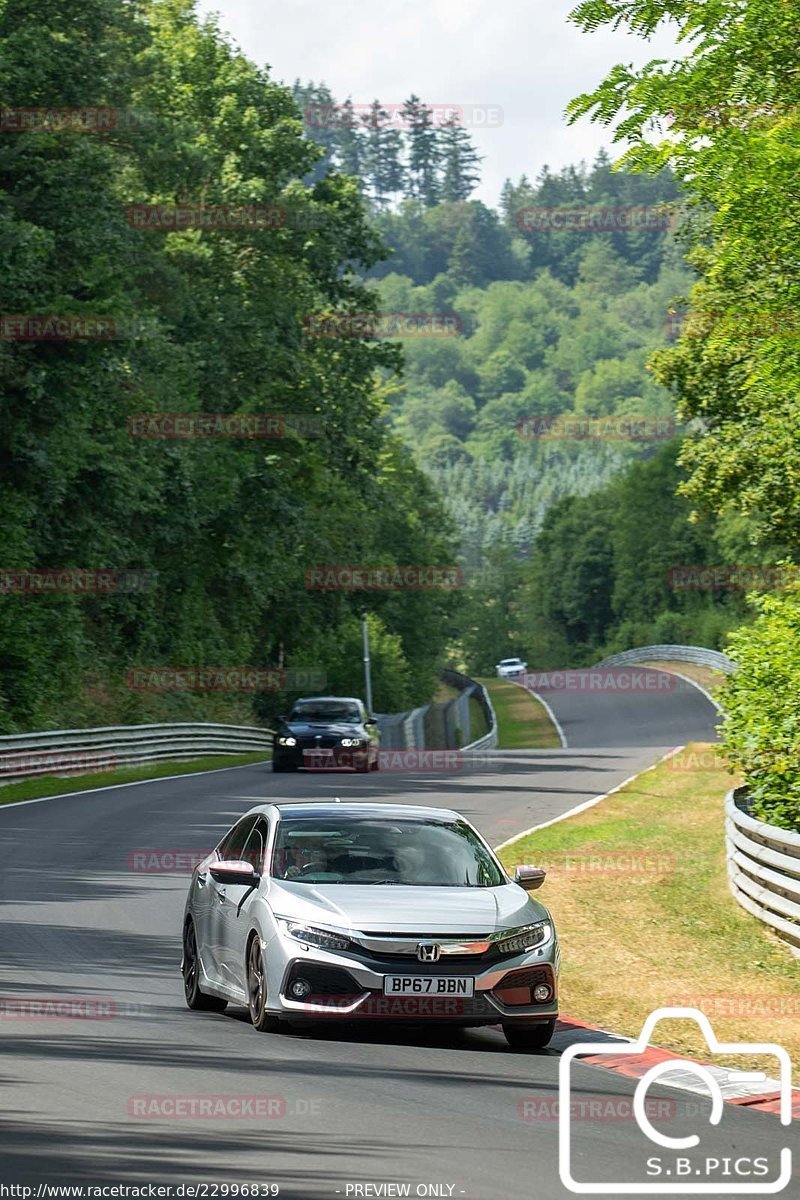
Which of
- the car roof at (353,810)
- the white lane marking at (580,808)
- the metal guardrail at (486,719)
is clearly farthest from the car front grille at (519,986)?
the metal guardrail at (486,719)

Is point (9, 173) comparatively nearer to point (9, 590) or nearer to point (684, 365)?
point (9, 590)

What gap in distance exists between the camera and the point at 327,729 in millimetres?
39344

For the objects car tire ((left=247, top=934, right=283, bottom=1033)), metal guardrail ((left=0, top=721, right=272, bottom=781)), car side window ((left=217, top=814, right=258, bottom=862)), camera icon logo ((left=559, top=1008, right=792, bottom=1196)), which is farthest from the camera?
metal guardrail ((left=0, top=721, right=272, bottom=781))

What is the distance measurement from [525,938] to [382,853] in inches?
51.6

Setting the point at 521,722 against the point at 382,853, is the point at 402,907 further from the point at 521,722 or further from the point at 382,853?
the point at 521,722

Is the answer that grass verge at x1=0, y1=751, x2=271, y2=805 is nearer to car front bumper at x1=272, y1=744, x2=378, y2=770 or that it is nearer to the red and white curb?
car front bumper at x1=272, y1=744, x2=378, y2=770

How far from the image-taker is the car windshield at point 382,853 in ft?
36.7

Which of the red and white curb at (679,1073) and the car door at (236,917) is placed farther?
the car door at (236,917)

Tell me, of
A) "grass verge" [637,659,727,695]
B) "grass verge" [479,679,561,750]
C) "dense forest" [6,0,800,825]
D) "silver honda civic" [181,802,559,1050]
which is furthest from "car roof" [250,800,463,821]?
"grass verge" [637,659,727,695]

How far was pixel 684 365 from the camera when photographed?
38.8 m

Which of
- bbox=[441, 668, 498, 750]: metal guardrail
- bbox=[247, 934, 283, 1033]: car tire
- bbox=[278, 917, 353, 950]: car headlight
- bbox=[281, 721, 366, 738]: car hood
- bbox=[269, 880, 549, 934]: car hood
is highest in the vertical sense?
bbox=[269, 880, 549, 934]: car hood

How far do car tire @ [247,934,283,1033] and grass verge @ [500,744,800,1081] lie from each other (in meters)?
2.34

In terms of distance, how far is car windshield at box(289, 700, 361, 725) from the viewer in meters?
40.5

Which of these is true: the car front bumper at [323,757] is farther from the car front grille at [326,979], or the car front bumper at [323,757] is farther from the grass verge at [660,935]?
the car front grille at [326,979]
